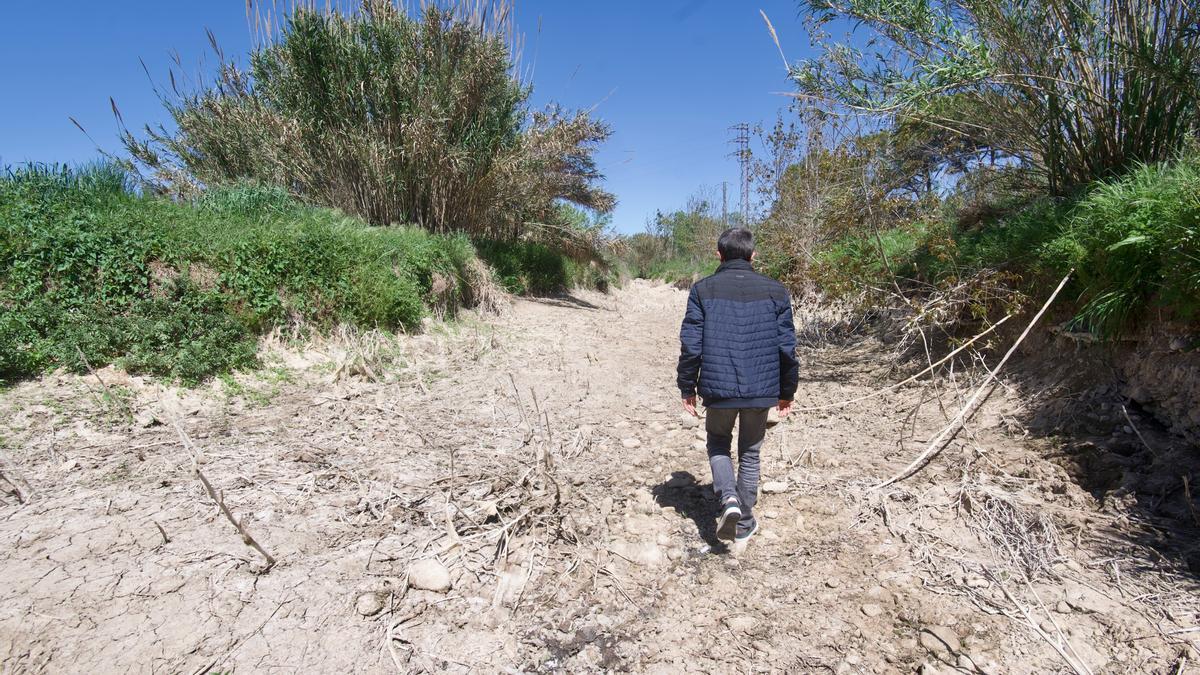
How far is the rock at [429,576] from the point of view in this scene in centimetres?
259

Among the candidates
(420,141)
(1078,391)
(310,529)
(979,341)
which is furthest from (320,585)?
(420,141)

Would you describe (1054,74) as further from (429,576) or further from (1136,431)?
(429,576)

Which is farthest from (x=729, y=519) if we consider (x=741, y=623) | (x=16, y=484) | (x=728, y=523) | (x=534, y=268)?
(x=534, y=268)

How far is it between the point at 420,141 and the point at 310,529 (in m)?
8.22

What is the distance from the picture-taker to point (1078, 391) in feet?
Result: 13.4

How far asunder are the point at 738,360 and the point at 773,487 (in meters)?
1.24

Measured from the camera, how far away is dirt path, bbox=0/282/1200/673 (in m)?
2.23

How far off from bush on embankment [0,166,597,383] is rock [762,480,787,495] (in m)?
4.95

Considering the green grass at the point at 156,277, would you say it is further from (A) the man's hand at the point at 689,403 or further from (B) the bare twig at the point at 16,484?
(A) the man's hand at the point at 689,403

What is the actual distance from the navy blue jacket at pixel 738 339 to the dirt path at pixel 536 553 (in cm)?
88

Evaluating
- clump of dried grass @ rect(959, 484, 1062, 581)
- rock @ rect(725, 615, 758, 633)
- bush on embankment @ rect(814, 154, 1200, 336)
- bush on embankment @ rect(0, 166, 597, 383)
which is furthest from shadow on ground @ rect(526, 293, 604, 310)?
rock @ rect(725, 615, 758, 633)

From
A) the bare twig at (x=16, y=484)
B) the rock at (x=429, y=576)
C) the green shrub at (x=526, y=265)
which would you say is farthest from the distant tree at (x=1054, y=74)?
the green shrub at (x=526, y=265)

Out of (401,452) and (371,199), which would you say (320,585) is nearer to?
(401,452)

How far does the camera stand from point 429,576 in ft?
8.62
